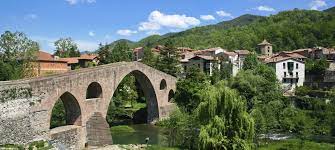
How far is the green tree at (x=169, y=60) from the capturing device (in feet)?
228

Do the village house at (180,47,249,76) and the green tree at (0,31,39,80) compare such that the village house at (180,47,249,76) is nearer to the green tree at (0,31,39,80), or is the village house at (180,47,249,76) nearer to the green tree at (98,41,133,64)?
the green tree at (98,41,133,64)

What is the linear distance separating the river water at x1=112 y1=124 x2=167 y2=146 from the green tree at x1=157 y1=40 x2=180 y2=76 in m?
16.3

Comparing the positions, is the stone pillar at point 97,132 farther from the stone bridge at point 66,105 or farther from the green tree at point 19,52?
the green tree at point 19,52

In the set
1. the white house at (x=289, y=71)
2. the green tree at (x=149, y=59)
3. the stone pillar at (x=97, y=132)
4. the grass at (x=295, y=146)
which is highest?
the green tree at (x=149, y=59)

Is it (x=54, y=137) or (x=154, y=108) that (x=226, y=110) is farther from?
(x=154, y=108)

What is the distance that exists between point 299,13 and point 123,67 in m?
111

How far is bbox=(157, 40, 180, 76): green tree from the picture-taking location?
69500mm

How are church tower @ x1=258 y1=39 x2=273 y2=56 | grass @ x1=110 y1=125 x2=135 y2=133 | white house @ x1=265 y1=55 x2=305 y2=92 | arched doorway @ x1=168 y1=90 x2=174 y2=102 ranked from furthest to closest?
1. church tower @ x1=258 y1=39 x2=273 y2=56
2. white house @ x1=265 y1=55 x2=305 y2=92
3. arched doorway @ x1=168 y1=90 x2=174 y2=102
4. grass @ x1=110 y1=125 x2=135 y2=133

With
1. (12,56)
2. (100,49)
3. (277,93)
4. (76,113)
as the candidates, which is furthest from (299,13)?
(76,113)

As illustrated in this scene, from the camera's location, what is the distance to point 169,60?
6975 centimetres

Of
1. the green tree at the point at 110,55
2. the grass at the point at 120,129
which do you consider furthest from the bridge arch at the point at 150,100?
the green tree at the point at 110,55

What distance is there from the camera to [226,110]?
3044 cm

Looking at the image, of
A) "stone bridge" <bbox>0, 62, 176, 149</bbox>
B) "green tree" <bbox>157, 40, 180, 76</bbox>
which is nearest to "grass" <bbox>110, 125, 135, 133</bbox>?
"stone bridge" <bbox>0, 62, 176, 149</bbox>

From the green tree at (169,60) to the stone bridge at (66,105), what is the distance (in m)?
13.8
